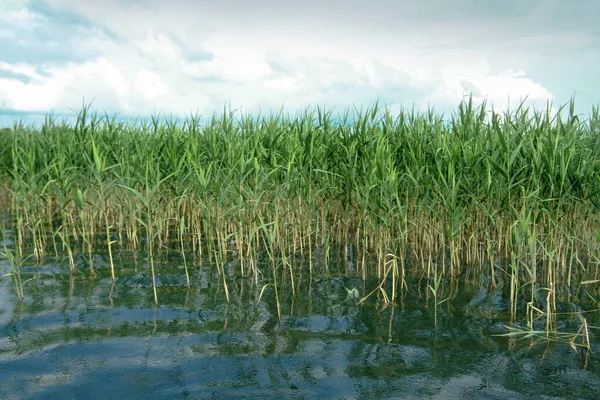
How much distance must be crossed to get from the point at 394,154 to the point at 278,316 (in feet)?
9.44

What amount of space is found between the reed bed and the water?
367 mm

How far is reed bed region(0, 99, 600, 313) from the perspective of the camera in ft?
19.2

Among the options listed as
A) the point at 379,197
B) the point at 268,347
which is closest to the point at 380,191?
the point at 379,197

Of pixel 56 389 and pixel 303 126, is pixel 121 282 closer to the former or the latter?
pixel 56 389

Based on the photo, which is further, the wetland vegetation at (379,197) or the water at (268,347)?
the wetland vegetation at (379,197)

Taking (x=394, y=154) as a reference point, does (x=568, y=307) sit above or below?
below

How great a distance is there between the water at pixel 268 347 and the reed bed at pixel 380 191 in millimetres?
367

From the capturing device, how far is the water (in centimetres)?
380

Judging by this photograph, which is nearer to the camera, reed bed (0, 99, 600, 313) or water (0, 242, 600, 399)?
water (0, 242, 600, 399)

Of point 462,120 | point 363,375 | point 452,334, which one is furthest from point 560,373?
point 462,120

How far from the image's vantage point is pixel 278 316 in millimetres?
5059

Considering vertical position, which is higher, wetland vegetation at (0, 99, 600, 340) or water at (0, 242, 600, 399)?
wetland vegetation at (0, 99, 600, 340)

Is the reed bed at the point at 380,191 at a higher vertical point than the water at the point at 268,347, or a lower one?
higher

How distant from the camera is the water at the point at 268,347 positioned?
3799 mm
